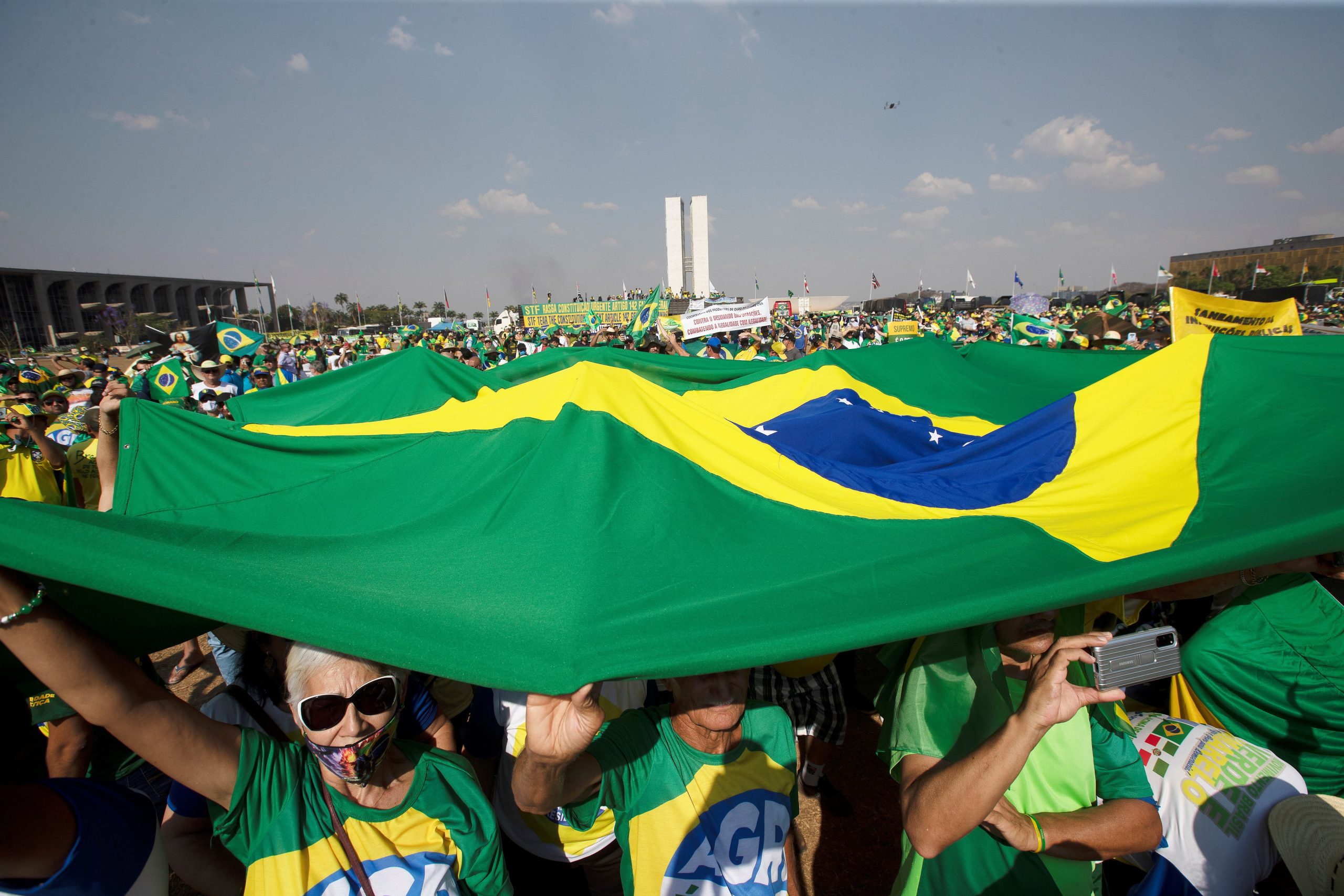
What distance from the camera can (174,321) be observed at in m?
53.8

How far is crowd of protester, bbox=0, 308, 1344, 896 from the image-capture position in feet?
4.29

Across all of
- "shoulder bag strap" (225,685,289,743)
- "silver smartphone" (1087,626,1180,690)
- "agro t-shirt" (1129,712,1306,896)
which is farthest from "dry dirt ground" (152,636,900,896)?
"silver smartphone" (1087,626,1180,690)

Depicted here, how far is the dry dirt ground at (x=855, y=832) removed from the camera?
2.78 metres

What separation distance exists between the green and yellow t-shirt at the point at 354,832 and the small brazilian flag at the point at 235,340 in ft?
33.4

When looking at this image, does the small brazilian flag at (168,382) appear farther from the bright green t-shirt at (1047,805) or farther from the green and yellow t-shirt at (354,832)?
the bright green t-shirt at (1047,805)

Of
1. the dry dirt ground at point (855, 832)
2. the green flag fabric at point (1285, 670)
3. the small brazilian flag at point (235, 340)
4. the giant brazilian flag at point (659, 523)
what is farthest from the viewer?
the small brazilian flag at point (235, 340)

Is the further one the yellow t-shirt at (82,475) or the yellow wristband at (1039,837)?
the yellow t-shirt at (82,475)

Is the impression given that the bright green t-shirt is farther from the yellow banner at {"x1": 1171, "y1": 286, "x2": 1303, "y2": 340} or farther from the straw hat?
the yellow banner at {"x1": 1171, "y1": 286, "x2": 1303, "y2": 340}

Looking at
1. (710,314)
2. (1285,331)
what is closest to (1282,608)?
(1285,331)

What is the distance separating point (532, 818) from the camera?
84.9 inches

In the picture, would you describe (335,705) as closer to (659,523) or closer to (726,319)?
(659,523)

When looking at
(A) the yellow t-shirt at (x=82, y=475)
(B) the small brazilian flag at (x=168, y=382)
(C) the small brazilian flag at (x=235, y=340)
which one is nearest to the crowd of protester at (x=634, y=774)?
(A) the yellow t-shirt at (x=82, y=475)

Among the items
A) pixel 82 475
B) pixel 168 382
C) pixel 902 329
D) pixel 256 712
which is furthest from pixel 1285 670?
pixel 902 329

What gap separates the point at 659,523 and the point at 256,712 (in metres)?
1.49
